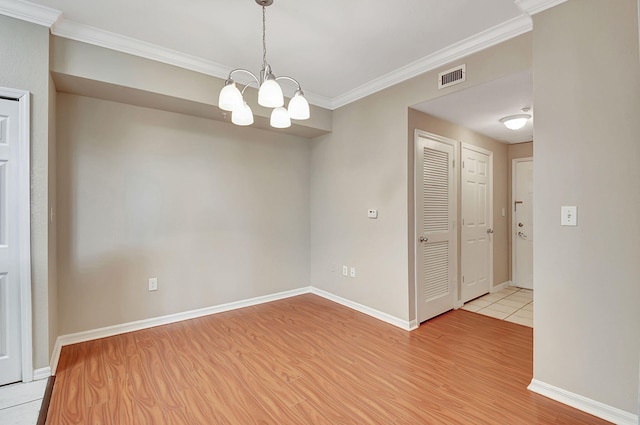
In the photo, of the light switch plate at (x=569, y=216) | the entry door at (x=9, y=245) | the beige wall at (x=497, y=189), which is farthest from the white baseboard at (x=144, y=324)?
the light switch plate at (x=569, y=216)

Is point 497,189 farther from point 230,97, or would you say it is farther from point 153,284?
point 153,284

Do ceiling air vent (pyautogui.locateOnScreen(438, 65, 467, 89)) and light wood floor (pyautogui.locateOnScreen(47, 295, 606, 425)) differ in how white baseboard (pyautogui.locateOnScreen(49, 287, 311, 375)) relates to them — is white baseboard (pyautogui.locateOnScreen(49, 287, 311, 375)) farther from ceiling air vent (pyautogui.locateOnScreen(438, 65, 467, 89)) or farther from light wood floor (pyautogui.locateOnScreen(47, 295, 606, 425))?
ceiling air vent (pyautogui.locateOnScreen(438, 65, 467, 89))

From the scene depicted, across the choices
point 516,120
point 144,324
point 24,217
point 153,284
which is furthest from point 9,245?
point 516,120

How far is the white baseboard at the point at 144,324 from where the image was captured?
2710 millimetres

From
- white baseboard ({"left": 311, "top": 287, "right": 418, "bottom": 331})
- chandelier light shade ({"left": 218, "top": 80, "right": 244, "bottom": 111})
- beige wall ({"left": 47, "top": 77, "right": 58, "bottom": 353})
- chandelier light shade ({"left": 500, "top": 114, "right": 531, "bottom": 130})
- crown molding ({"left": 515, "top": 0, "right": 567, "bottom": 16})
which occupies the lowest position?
white baseboard ({"left": 311, "top": 287, "right": 418, "bottom": 331})

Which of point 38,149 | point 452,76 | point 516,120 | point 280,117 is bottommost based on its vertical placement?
point 38,149

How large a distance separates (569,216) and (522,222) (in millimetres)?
3334

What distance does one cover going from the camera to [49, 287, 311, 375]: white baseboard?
2.71 metres

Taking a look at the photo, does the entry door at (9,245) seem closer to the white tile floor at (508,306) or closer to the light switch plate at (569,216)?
the light switch plate at (569,216)

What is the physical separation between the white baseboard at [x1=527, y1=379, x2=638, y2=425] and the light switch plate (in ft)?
3.62

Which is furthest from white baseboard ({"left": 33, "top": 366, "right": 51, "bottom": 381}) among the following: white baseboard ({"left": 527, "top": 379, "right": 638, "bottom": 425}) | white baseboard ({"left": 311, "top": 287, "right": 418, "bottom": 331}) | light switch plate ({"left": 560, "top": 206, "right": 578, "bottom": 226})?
light switch plate ({"left": 560, "top": 206, "right": 578, "bottom": 226})

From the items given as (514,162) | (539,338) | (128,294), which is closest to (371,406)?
(539,338)

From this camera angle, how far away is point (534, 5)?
2.02 meters

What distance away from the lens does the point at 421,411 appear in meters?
1.87
